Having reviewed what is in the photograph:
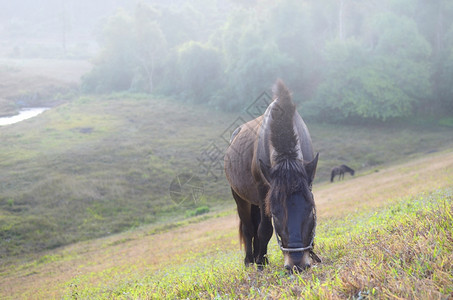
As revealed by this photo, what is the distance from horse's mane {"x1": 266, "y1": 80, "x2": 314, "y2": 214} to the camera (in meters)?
4.13

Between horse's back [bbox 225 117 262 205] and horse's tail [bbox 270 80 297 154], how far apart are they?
1.13m

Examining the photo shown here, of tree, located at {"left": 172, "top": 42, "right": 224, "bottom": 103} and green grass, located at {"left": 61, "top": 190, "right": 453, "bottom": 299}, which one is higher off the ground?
tree, located at {"left": 172, "top": 42, "right": 224, "bottom": 103}

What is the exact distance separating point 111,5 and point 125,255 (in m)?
137

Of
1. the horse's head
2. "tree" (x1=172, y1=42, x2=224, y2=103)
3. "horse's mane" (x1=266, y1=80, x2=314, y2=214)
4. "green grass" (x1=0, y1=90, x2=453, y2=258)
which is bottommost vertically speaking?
"green grass" (x1=0, y1=90, x2=453, y2=258)

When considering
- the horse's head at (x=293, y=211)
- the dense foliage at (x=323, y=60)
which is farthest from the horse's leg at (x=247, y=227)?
the dense foliage at (x=323, y=60)

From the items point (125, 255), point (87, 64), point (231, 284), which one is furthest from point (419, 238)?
point (87, 64)

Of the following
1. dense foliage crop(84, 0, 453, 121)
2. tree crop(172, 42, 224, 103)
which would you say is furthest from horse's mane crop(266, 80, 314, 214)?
tree crop(172, 42, 224, 103)

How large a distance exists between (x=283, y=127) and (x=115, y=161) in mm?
29116

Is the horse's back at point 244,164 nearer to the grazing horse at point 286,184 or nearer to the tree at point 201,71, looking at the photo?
the grazing horse at point 286,184

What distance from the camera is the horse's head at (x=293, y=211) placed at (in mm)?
4012

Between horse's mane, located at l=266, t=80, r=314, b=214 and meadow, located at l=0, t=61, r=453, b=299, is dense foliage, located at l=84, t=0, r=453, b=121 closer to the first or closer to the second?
meadow, located at l=0, t=61, r=453, b=299

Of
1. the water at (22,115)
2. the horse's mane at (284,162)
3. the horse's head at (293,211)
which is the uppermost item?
the horse's mane at (284,162)

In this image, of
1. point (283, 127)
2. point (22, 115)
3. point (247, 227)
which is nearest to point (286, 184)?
point (283, 127)

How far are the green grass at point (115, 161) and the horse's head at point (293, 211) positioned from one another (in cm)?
1796
